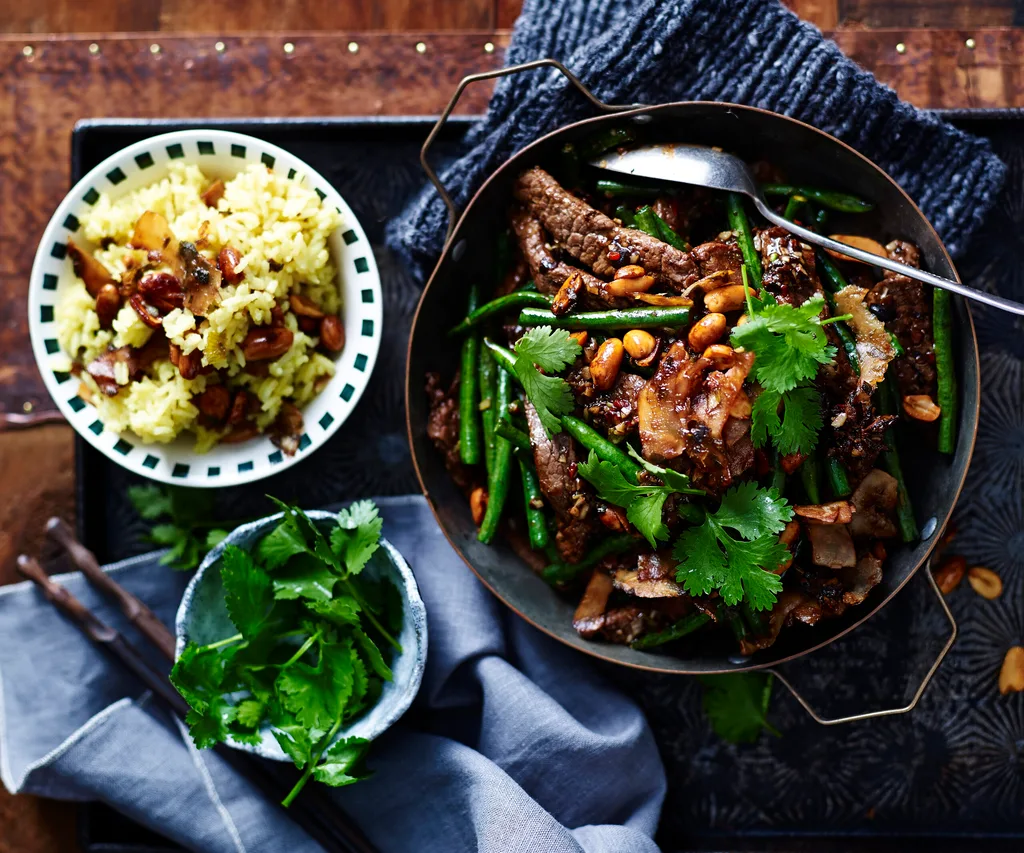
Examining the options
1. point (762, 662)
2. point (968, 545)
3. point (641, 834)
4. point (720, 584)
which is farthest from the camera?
point (968, 545)

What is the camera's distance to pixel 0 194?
295 centimetres

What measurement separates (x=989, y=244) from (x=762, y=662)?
145 centimetres

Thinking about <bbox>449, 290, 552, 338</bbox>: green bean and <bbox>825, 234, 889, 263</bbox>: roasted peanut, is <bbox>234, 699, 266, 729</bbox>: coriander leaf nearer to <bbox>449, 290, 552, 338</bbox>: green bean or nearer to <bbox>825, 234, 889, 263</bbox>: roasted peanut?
<bbox>449, 290, 552, 338</bbox>: green bean

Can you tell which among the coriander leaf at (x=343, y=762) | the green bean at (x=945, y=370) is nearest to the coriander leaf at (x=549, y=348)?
the green bean at (x=945, y=370)

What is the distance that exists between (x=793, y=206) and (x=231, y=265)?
4.89ft

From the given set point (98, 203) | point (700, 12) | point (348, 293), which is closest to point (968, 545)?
point (700, 12)

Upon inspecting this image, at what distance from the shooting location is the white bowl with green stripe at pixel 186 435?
8.36ft

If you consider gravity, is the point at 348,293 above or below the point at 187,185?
below

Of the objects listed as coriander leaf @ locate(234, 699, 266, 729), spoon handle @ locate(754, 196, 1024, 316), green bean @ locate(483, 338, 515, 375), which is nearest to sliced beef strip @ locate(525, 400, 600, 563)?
green bean @ locate(483, 338, 515, 375)

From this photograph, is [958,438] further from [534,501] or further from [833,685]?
[534,501]

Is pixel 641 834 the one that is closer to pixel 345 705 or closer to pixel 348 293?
pixel 345 705

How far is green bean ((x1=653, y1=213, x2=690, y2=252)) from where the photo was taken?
239cm

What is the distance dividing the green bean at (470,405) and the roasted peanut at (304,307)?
17.4 inches

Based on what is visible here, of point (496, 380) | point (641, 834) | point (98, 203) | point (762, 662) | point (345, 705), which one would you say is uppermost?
point (98, 203)
